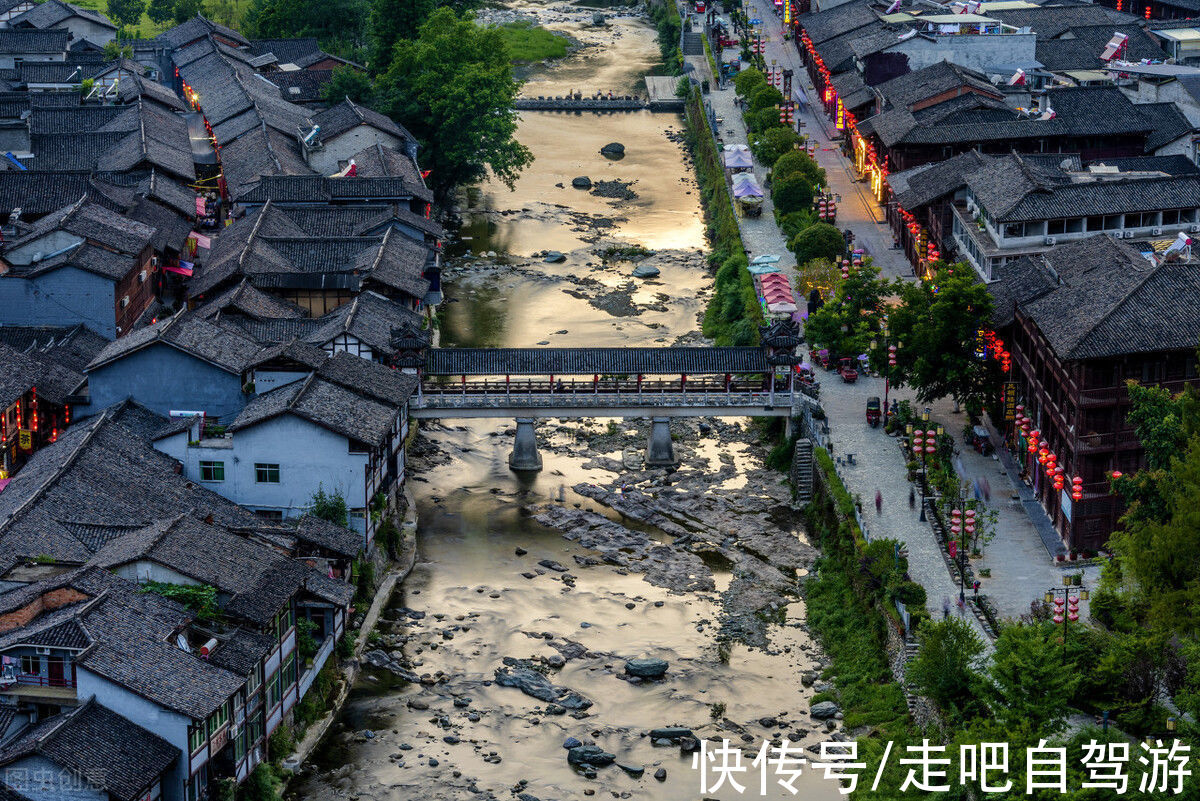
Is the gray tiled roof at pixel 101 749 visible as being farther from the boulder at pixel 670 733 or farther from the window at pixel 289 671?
the boulder at pixel 670 733

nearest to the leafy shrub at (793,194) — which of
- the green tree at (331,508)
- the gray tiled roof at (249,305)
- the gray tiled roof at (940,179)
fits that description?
the gray tiled roof at (940,179)

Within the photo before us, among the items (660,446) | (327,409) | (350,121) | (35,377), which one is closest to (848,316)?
(660,446)

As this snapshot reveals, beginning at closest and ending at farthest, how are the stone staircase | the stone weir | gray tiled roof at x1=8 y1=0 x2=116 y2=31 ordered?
the stone staircase < gray tiled roof at x1=8 y1=0 x2=116 y2=31 < the stone weir

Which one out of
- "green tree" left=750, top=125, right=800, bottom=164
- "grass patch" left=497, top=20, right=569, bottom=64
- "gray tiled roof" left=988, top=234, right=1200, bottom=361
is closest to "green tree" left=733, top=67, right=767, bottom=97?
"green tree" left=750, top=125, right=800, bottom=164

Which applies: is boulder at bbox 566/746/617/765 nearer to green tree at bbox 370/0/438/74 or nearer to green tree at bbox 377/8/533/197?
green tree at bbox 377/8/533/197

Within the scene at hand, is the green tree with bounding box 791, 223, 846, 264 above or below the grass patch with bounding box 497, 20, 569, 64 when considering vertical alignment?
above

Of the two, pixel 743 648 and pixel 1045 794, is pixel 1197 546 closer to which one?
pixel 1045 794
